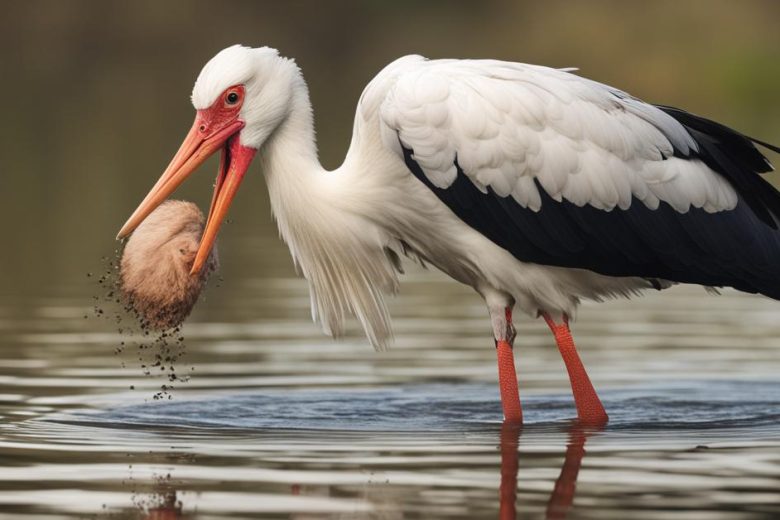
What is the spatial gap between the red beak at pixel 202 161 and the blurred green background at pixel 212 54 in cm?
601

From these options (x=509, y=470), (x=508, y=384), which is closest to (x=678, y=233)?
(x=508, y=384)

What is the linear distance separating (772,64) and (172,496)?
32.7 m

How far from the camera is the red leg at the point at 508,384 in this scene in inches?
438

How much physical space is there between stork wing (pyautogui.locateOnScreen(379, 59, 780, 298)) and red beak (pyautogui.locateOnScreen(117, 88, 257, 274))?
783mm

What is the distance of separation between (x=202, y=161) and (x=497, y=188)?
150 cm

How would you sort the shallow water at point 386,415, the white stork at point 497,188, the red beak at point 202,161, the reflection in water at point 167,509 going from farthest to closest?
the white stork at point 497,188
the red beak at point 202,161
the shallow water at point 386,415
the reflection in water at point 167,509

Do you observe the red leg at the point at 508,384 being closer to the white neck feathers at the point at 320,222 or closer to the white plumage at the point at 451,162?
the white plumage at the point at 451,162

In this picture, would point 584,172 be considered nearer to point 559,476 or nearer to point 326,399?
point 326,399

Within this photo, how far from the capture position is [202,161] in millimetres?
11047

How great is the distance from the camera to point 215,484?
8672mm

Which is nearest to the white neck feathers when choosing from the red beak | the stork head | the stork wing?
the stork head

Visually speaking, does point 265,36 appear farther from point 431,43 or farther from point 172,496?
point 172,496

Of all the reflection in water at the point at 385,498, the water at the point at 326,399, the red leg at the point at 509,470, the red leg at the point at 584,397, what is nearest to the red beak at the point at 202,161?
the water at the point at 326,399

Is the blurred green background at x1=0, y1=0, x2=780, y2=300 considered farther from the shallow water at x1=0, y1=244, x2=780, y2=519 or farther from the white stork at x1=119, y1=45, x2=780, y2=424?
the white stork at x1=119, y1=45, x2=780, y2=424
